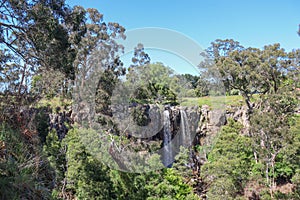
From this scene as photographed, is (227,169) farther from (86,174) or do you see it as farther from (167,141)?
(167,141)

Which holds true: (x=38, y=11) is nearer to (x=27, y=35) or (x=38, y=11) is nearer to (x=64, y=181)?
(x=27, y=35)

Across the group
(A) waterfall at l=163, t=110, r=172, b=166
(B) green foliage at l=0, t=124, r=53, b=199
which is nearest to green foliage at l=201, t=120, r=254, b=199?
(A) waterfall at l=163, t=110, r=172, b=166

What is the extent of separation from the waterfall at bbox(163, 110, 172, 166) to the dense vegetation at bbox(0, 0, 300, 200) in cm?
62

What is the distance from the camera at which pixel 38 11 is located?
14.4 feet

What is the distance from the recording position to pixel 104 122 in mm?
8891

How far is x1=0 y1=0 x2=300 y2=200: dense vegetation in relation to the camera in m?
4.66

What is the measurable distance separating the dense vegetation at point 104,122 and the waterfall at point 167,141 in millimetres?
616

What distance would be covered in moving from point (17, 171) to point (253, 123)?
6402 mm

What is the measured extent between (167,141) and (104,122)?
378 centimetres

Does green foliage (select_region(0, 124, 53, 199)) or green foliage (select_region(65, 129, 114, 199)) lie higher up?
green foliage (select_region(0, 124, 53, 199))

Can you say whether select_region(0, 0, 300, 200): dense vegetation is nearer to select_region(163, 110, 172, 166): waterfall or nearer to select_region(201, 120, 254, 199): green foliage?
select_region(201, 120, 254, 199): green foliage

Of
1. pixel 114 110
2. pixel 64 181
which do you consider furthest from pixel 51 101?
pixel 64 181

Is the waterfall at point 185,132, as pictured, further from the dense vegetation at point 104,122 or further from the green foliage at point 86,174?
the green foliage at point 86,174

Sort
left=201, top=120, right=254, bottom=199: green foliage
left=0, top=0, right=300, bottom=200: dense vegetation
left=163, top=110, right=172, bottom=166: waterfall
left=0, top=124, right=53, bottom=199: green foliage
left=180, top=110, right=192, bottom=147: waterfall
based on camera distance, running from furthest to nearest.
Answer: left=180, top=110, right=192, bottom=147: waterfall, left=163, top=110, right=172, bottom=166: waterfall, left=201, top=120, right=254, bottom=199: green foliage, left=0, top=0, right=300, bottom=200: dense vegetation, left=0, top=124, right=53, bottom=199: green foliage
